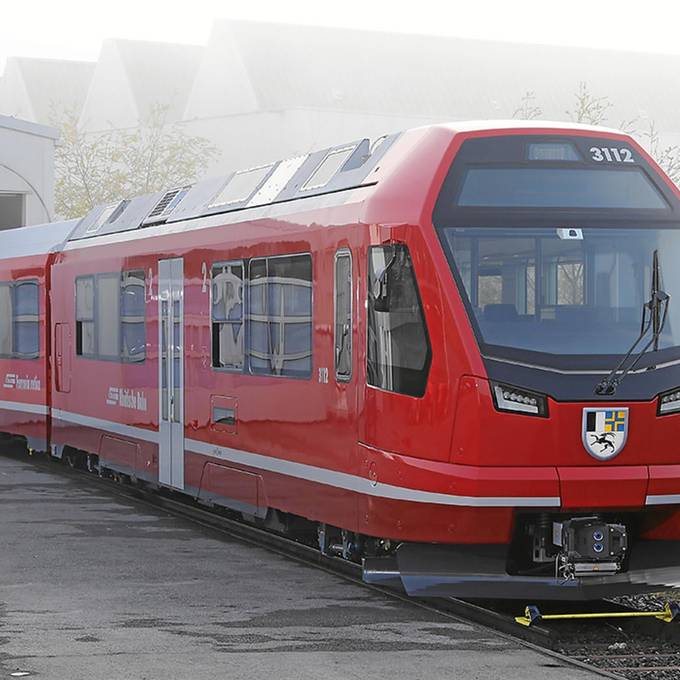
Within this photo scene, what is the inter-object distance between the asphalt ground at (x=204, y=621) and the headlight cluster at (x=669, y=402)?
1.78 meters

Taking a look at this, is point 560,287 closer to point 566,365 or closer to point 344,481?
point 566,365

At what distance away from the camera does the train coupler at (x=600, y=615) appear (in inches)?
413

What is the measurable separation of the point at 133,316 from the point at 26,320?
5.05 meters

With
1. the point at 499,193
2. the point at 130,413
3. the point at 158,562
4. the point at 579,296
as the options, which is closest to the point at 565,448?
the point at 579,296

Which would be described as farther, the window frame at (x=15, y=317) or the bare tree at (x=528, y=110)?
the bare tree at (x=528, y=110)

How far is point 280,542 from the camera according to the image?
46.0ft

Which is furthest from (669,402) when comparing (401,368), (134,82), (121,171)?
(134,82)

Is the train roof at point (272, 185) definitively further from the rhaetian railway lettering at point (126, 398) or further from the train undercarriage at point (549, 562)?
the train undercarriage at point (549, 562)

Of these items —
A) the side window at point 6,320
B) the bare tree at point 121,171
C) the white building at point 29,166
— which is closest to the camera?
the side window at point 6,320

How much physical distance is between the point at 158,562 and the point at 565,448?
376 cm

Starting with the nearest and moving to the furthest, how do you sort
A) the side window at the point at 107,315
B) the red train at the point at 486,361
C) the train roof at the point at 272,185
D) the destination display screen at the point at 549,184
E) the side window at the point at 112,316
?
the red train at the point at 486,361 → the destination display screen at the point at 549,184 → the train roof at the point at 272,185 → the side window at the point at 112,316 → the side window at the point at 107,315

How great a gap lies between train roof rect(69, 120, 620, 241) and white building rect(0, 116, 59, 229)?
15.3m

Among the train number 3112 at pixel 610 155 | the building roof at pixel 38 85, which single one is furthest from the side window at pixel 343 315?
the building roof at pixel 38 85

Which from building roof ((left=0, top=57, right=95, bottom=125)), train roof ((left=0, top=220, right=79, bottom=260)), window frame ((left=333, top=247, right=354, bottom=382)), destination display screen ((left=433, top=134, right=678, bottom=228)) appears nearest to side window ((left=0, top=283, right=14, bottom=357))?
train roof ((left=0, top=220, right=79, bottom=260))
